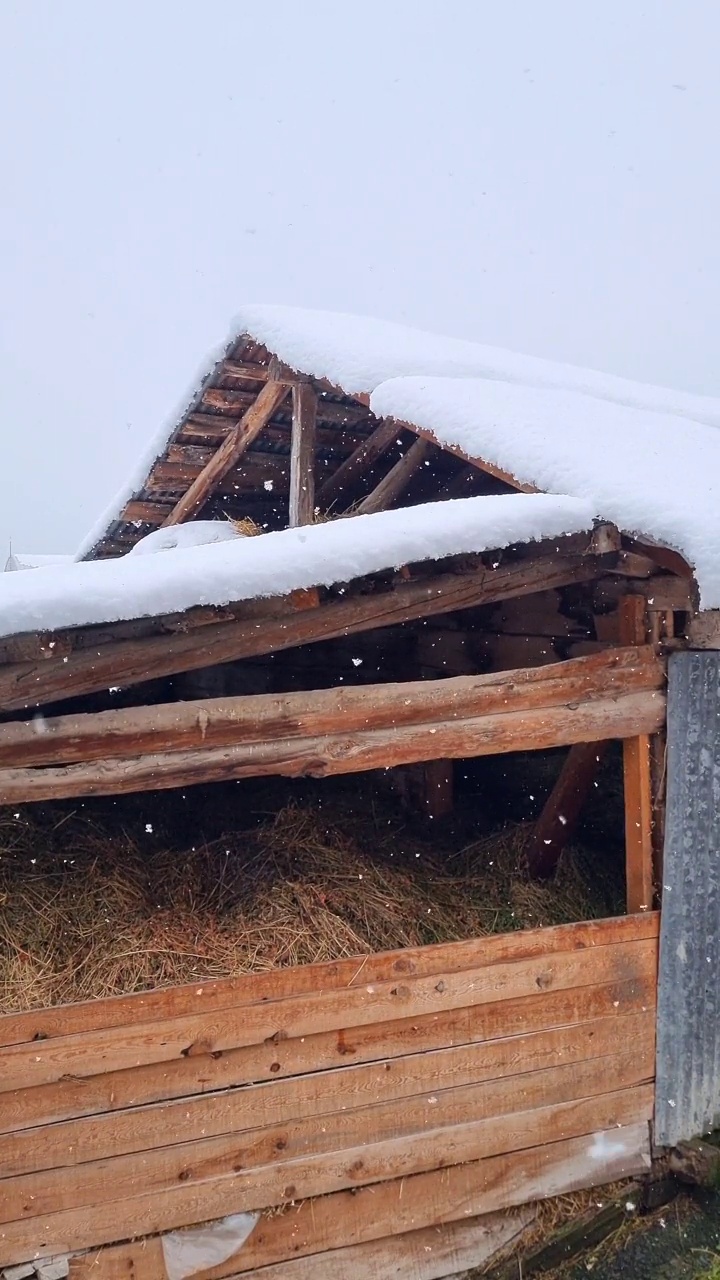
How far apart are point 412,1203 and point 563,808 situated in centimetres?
187

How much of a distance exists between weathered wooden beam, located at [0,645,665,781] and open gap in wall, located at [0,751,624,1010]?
1105mm

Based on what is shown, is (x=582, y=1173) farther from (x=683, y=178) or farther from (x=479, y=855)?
(x=683, y=178)

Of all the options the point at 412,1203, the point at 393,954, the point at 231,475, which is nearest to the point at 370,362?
the point at 231,475

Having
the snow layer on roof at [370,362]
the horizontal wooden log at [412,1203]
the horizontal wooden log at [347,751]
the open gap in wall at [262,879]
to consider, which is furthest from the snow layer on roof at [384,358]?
the horizontal wooden log at [412,1203]

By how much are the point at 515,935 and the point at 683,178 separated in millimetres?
144849

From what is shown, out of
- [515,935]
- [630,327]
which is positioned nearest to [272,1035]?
[515,935]

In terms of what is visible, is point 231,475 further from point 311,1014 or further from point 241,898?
point 311,1014

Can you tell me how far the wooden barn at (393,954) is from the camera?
10.7 ft

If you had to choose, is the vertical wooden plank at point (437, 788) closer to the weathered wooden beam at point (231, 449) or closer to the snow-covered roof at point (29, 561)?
the weathered wooden beam at point (231, 449)

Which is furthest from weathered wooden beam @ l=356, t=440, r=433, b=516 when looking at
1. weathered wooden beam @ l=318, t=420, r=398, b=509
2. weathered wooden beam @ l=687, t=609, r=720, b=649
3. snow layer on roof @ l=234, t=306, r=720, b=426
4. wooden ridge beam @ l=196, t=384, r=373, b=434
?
weathered wooden beam @ l=687, t=609, r=720, b=649

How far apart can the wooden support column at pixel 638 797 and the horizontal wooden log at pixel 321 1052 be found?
0.39m

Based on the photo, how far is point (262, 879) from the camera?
4574 millimetres

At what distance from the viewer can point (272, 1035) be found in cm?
355

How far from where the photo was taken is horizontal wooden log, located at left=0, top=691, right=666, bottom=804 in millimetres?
3244
